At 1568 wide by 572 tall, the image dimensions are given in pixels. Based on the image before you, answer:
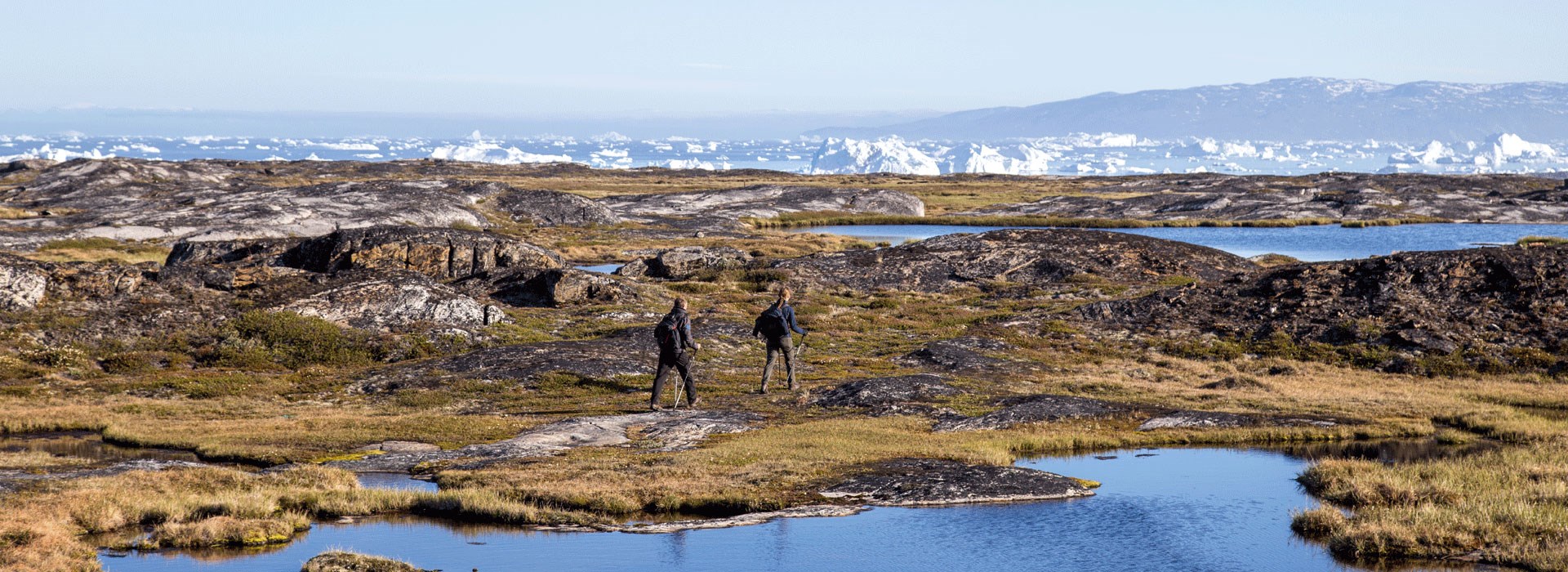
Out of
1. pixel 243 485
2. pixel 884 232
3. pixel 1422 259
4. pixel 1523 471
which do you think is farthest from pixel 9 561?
pixel 884 232

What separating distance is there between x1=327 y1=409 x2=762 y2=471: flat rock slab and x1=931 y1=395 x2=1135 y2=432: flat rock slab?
5051mm

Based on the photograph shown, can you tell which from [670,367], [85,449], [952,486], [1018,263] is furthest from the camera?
[1018,263]

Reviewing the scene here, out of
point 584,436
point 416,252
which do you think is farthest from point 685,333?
point 416,252

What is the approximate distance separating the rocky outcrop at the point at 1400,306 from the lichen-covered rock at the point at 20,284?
38.5 m

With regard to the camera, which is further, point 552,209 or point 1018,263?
point 552,209

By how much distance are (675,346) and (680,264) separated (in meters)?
41.4

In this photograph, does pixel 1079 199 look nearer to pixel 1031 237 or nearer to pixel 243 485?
pixel 1031 237

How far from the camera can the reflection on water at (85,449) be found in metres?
27.1

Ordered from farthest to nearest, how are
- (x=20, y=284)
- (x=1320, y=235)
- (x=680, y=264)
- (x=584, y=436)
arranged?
(x=1320, y=235), (x=680, y=264), (x=20, y=284), (x=584, y=436)

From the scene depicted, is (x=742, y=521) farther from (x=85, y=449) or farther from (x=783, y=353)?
(x=85, y=449)

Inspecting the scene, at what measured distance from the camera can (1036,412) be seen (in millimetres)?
31984

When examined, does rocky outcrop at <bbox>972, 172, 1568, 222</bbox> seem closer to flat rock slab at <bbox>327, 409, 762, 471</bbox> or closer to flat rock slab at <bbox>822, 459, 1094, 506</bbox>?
flat rock slab at <bbox>327, 409, 762, 471</bbox>

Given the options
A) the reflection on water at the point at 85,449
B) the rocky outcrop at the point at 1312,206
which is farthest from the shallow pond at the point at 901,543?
the rocky outcrop at the point at 1312,206

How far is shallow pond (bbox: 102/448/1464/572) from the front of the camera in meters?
18.8
